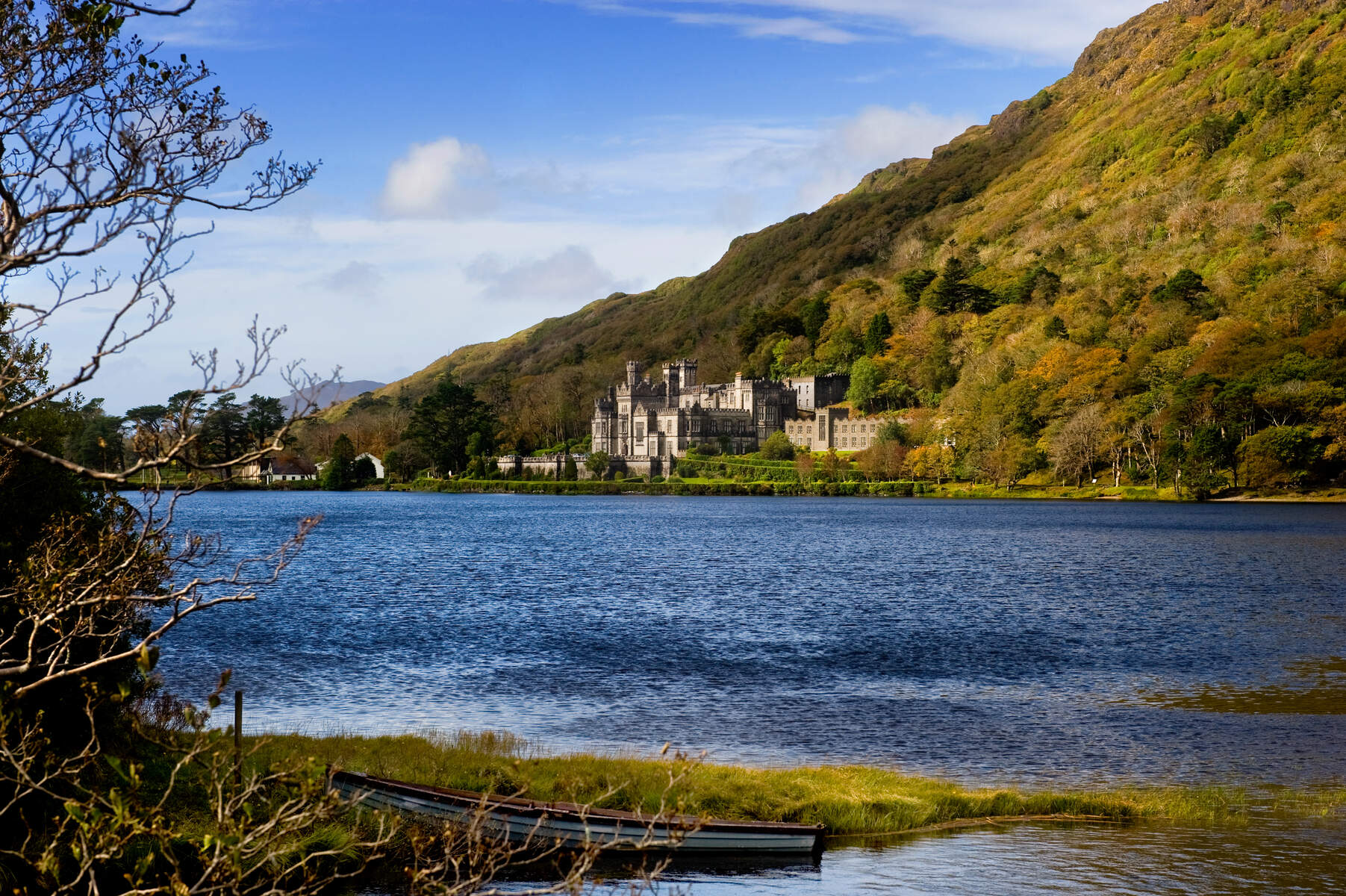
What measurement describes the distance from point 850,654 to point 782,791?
58.1 ft

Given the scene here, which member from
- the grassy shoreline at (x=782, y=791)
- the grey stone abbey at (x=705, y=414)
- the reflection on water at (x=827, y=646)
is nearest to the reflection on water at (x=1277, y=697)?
the reflection on water at (x=827, y=646)

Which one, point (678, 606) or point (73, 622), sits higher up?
point (73, 622)

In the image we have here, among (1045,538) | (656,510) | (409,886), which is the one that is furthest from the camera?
(656,510)

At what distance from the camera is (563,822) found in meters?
14.8

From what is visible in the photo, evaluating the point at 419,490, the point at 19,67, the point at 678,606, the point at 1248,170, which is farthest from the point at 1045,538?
the point at 1248,170

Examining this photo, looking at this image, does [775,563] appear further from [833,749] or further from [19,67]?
[19,67]

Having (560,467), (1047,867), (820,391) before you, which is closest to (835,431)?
(820,391)

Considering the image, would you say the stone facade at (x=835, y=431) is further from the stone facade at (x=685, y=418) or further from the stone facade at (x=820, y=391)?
the stone facade at (x=820, y=391)

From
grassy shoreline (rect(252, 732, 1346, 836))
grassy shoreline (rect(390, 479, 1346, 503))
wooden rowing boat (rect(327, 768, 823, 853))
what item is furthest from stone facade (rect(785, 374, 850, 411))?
wooden rowing boat (rect(327, 768, 823, 853))

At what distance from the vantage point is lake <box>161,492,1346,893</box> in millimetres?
22906

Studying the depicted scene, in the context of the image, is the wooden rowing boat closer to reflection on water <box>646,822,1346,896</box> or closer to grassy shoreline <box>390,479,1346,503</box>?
reflection on water <box>646,822,1346,896</box>

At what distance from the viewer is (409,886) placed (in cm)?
1458

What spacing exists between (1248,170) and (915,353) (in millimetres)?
69869

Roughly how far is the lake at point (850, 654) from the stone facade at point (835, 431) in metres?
86.5
